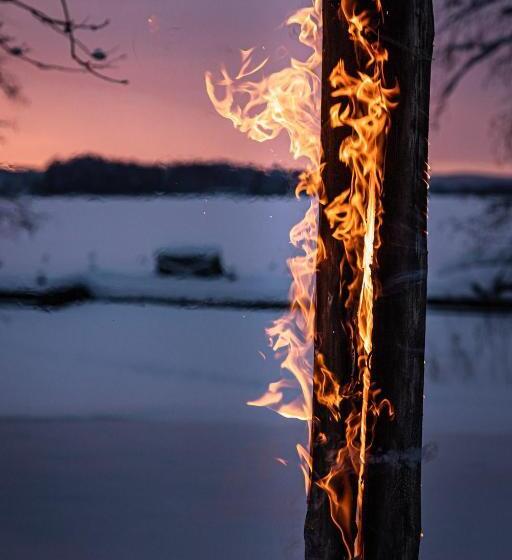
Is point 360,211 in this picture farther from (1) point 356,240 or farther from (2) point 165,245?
(2) point 165,245

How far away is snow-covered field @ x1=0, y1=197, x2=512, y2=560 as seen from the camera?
16.7ft

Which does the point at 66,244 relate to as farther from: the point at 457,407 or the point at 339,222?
the point at 339,222

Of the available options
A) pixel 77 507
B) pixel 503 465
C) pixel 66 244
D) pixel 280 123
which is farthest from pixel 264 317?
pixel 280 123

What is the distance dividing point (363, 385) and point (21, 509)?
10.7 ft

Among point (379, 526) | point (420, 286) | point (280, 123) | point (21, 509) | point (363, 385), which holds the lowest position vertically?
point (21, 509)

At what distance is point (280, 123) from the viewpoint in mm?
3113

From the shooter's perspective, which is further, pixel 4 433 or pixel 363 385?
pixel 4 433

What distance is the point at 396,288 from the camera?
2.74m

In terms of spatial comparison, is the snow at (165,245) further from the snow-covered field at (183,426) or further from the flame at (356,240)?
the flame at (356,240)

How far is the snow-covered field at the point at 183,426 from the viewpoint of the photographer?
5102 mm

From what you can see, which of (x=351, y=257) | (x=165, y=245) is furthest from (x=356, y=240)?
(x=165, y=245)

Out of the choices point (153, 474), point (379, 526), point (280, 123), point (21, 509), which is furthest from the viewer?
point (153, 474)

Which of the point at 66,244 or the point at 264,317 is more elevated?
the point at 66,244

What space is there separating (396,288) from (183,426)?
481 cm
